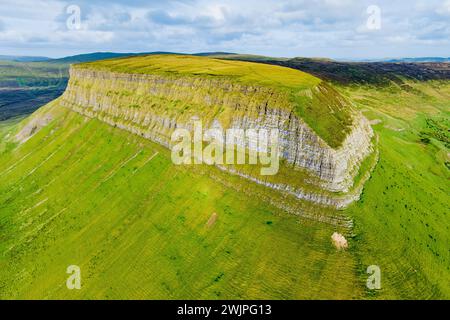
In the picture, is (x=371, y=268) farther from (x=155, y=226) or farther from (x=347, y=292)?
(x=155, y=226)

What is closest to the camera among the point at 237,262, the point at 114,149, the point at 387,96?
the point at 237,262

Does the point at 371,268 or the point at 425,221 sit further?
the point at 425,221

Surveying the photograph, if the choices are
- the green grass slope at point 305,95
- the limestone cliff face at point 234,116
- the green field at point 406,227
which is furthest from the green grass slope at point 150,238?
the green grass slope at point 305,95

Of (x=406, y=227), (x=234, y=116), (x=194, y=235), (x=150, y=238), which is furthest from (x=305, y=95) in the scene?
(x=150, y=238)

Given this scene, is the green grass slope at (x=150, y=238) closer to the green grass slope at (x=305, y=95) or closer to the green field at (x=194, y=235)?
the green field at (x=194, y=235)

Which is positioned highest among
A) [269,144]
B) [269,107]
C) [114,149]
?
[269,107]

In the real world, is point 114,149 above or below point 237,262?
above
